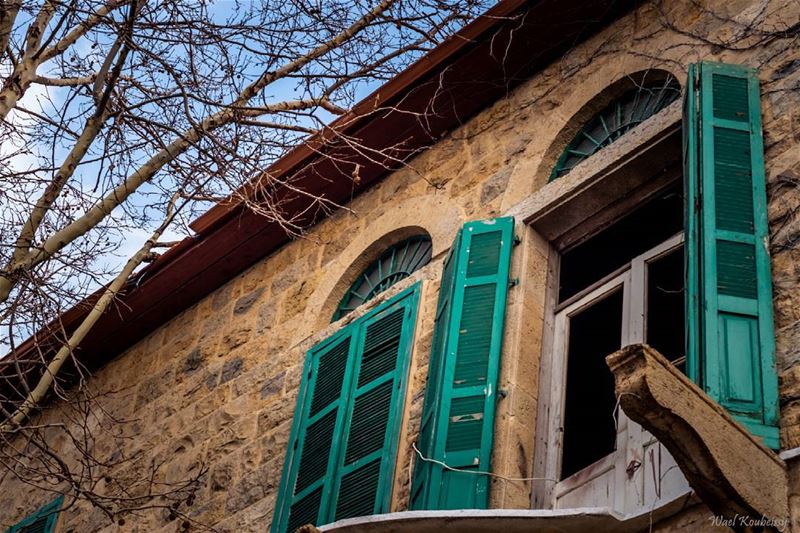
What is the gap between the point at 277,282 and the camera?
8680 millimetres

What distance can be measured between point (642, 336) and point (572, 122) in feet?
5.64

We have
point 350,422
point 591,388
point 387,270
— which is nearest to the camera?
point 350,422

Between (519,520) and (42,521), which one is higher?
(42,521)

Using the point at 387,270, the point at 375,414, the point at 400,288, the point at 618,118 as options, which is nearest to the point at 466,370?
the point at 375,414

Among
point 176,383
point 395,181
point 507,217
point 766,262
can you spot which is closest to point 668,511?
point 766,262

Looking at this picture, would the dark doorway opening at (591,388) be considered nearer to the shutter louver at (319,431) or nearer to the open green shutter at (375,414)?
the open green shutter at (375,414)

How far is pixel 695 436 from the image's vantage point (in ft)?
14.1

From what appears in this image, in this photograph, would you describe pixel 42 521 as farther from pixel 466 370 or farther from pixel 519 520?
pixel 519 520

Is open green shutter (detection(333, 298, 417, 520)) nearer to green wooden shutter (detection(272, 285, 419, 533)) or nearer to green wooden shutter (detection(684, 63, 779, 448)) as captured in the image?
green wooden shutter (detection(272, 285, 419, 533))

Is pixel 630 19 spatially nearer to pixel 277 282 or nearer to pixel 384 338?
pixel 384 338

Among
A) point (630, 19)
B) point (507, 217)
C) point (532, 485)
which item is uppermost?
point (630, 19)

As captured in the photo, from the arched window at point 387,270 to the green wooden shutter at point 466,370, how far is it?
796 mm

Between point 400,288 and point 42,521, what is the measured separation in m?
3.22

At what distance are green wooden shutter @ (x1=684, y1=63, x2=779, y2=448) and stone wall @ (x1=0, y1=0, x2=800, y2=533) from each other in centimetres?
11
